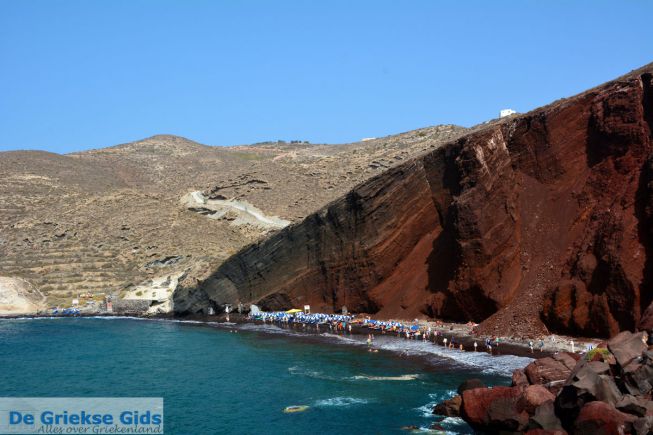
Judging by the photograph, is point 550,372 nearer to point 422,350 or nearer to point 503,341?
point 503,341

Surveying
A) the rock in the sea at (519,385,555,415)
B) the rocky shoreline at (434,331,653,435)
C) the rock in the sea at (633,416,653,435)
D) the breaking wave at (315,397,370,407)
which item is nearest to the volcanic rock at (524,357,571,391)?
the rocky shoreline at (434,331,653,435)

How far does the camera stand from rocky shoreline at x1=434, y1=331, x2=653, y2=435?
23.0 metres

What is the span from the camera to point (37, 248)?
4006 inches

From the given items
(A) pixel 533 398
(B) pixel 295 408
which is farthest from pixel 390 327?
(A) pixel 533 398

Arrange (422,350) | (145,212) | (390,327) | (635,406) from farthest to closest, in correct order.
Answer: (145,212)
(390,327)
(422,350)
(635,406)

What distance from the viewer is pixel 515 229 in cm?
5056

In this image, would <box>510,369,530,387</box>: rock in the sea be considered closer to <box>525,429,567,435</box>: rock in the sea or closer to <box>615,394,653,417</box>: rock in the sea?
<box>525,429,567,435</box>: rock in the sea

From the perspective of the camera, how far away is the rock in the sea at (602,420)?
2241 cm

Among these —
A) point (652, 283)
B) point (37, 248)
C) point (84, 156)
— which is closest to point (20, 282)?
point (37, 248)

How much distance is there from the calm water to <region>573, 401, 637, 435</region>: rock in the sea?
5.55 metres

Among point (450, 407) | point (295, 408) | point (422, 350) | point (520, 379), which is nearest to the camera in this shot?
point (520, 379)

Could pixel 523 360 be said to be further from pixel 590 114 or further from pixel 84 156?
pixel 84 156

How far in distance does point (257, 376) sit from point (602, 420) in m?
23.0

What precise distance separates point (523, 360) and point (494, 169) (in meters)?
18.1
